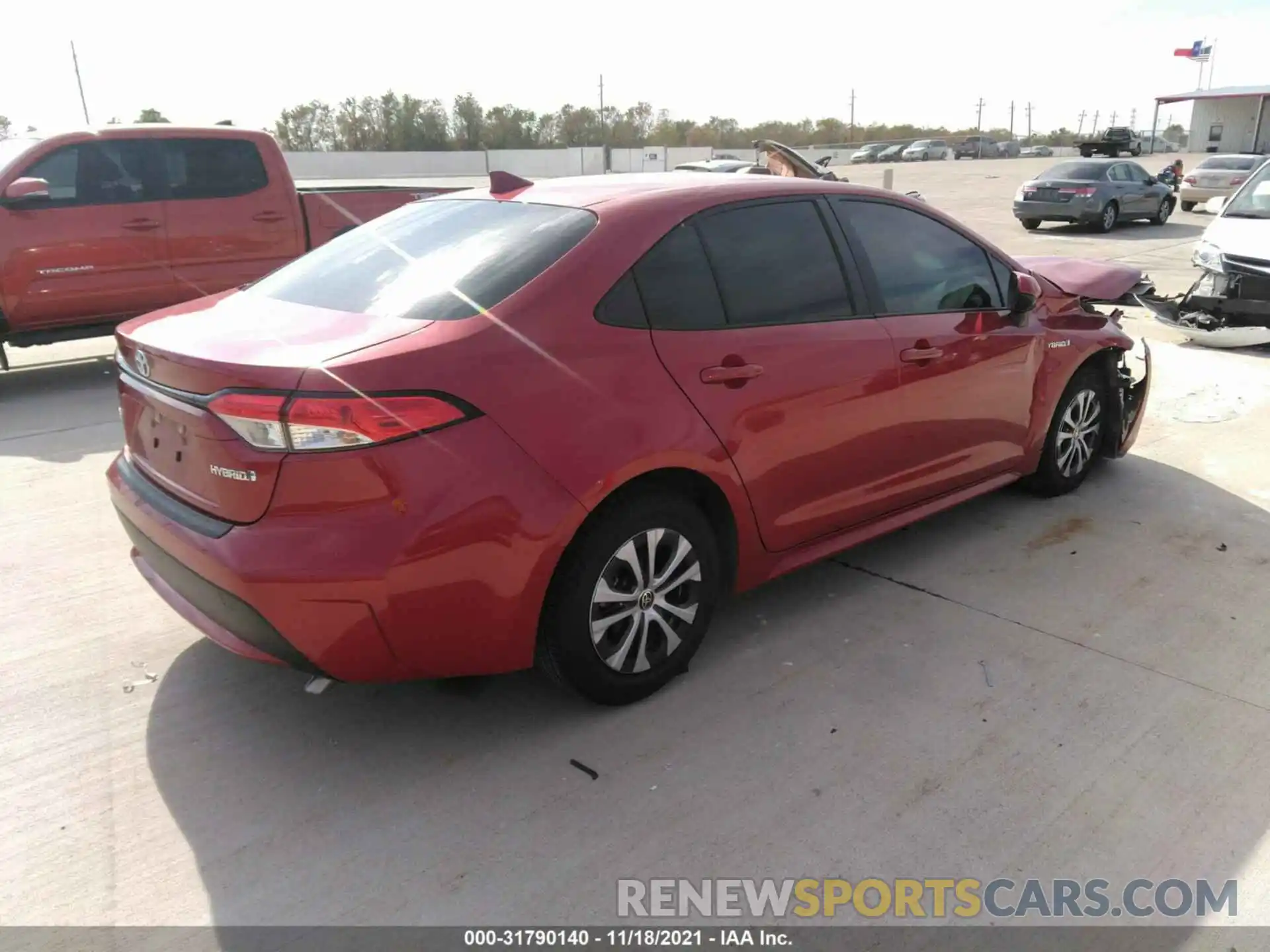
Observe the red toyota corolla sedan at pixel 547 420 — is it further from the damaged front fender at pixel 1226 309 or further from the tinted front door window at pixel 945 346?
the damaged front fender at pixel 1226 309

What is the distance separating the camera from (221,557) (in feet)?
8.27

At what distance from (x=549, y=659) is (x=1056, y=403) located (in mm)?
3110

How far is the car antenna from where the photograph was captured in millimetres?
3564

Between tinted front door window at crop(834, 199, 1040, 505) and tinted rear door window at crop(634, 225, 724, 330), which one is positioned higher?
tinted rear door window at crop(634, 225, 724, 330)

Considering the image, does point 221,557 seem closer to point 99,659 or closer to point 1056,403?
point 99,659

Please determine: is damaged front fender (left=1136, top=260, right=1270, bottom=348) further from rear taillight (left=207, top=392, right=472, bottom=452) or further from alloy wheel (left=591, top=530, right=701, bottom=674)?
rear taillight (left=207, top=392, right=472, bottom=452)

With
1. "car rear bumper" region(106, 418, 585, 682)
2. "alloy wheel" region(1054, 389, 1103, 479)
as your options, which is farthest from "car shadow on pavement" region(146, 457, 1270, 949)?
"alloy wheel" region(1054, 389, 1103, 479)

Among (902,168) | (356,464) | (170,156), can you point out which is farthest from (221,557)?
(902,168)

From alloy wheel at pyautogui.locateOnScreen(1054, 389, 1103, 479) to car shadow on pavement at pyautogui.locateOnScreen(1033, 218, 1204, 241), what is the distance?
48.1 ft

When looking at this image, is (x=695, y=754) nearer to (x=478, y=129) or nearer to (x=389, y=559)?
(x=389, y=559)

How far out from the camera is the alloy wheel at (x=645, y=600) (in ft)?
9.53

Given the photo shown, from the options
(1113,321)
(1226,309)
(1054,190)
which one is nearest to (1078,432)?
(1113,321)

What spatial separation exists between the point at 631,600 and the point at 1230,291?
7.74 m

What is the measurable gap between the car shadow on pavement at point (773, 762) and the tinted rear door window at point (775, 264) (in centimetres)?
123
